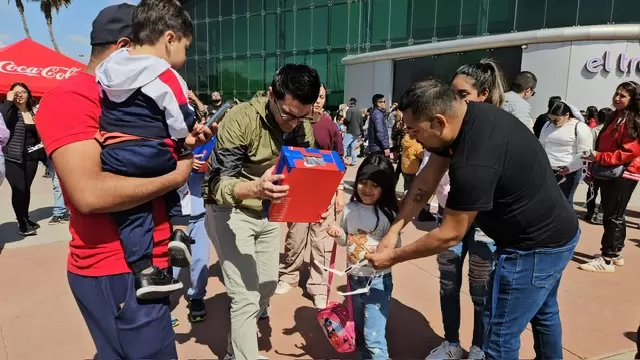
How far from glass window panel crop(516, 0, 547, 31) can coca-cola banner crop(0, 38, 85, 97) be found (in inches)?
596

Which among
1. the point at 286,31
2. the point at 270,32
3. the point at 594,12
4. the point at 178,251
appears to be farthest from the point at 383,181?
the point at 270,32

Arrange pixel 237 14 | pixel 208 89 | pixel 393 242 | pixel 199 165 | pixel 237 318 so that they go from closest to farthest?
pixel 393 242
pixel 237 318
pixel 199 165
pixel 237 14
pixel 208 89

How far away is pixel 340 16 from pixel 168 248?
2339 centimetres

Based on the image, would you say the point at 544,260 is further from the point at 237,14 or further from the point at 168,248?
the point at 237,14

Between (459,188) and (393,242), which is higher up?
(459,188)

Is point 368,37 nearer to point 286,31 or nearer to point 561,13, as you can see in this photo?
point 286,31

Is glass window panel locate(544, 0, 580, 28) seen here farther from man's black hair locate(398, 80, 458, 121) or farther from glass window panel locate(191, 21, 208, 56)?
glass window panel locate(191, 21, 208, 56)

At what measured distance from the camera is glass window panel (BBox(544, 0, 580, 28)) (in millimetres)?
16141

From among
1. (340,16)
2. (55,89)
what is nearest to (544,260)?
(55,89)

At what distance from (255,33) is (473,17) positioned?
13.8m

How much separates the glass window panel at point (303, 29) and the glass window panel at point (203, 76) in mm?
8586

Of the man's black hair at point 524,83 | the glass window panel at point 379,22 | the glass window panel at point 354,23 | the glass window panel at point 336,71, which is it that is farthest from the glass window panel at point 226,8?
the man's black hair at point 524,83

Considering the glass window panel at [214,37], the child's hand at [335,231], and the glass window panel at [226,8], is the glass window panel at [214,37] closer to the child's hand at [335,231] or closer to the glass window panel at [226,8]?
the glass window panel at [226,8]

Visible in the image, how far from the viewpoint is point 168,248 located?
1906mm
